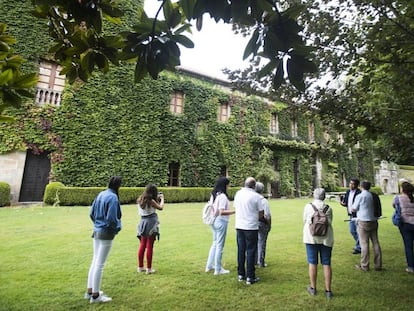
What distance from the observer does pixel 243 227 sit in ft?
14.3

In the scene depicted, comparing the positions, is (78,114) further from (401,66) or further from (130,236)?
(401,66)

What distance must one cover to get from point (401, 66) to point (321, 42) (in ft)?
4.02

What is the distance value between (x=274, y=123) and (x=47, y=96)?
1756 cm

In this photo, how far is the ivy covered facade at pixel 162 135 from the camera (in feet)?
45.9

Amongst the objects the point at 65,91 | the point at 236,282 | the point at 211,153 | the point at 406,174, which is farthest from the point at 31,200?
the point at 406,174

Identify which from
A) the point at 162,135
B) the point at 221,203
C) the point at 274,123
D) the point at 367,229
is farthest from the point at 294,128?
the point at 221,203

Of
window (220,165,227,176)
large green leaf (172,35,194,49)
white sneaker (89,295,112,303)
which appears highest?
window (220,165,227,176)

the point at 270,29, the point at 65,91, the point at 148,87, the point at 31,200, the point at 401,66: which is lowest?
the point at 31,200

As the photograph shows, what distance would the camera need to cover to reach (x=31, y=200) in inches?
527

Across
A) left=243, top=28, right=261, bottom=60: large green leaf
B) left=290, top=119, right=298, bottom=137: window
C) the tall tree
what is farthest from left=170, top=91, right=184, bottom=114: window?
left=243, top=28, right=261, bottom=60: large green leaf

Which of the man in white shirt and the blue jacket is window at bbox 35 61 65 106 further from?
the man in white shirt

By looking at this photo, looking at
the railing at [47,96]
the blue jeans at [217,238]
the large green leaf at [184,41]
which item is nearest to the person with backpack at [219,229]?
the blue jeans at [217,238]

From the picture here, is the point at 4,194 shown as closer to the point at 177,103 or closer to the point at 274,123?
the point at 177,103

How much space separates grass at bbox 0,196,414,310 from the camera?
3.51 meters
